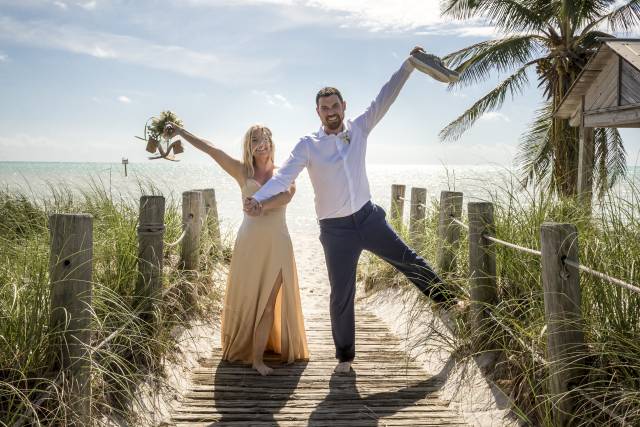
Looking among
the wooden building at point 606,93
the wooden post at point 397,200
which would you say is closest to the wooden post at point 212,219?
the wooden post at point 397,200

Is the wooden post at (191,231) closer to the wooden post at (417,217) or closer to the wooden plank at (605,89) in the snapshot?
the wooden post at (417,217)

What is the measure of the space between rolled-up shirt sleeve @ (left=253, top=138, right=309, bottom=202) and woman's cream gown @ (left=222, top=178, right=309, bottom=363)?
0.35m

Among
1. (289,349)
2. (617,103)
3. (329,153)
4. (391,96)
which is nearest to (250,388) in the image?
(289,349)

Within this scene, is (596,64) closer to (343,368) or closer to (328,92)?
(328,92)

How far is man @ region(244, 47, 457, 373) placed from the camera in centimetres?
500

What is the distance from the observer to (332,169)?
16.5ft

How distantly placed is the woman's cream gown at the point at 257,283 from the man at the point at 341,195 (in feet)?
1.28

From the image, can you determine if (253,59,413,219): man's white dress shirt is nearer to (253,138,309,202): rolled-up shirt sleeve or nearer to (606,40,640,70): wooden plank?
(253,138,309,202): rolled-up shirt sleeve

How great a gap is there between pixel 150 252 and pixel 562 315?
10.6 ft

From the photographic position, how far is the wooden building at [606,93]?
34.2 ft

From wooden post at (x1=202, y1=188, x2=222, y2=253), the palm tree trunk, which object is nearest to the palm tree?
the palm tree trunk

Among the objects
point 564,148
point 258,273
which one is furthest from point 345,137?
point 564,148

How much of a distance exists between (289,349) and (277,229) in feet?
3.66

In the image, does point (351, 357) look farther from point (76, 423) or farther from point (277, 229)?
point (76, 423)
